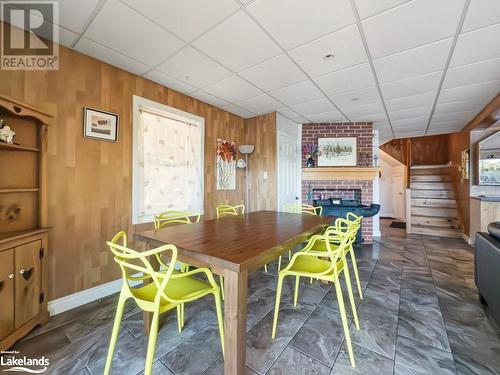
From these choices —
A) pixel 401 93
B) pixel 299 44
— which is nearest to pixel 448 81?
pixel 401 93

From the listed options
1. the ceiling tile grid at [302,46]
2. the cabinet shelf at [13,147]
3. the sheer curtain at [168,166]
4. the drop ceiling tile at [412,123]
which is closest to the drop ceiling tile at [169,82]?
the ceiling tile grid at [302,46]

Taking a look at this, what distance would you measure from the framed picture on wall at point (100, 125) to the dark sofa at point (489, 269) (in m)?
3.62

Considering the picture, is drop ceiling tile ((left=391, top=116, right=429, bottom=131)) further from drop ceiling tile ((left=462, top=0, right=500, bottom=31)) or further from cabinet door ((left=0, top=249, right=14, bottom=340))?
cabinet door ((left=0, top=249, right=14, bottom=340))

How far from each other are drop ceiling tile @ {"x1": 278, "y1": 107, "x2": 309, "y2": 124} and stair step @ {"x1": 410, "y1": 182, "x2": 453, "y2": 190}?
3.57 m

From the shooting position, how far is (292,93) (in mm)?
3062

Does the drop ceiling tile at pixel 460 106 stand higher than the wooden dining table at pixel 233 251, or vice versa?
the drop ceiling tile at pixel 460 106

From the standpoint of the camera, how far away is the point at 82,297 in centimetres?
213

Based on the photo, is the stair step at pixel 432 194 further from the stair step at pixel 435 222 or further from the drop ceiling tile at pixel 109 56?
the drop ceiling tile at pixel 109 56

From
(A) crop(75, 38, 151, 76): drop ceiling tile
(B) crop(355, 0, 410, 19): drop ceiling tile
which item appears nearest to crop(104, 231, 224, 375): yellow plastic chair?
(A) crop(75, 38, 151, 76): drop ceiling tile

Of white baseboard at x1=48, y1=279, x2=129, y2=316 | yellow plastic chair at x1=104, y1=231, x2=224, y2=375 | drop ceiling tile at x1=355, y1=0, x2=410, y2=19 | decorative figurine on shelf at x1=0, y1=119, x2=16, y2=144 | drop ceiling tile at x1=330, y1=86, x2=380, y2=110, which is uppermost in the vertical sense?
drop ceiling tile at x1=330, y1=86, x2=380, y2=110

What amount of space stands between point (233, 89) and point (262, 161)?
57.9 inches

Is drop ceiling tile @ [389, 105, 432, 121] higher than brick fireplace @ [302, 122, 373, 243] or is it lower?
higher

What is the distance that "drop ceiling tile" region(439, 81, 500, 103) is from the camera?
2.71m

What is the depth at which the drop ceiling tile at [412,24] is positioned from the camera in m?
1.55
